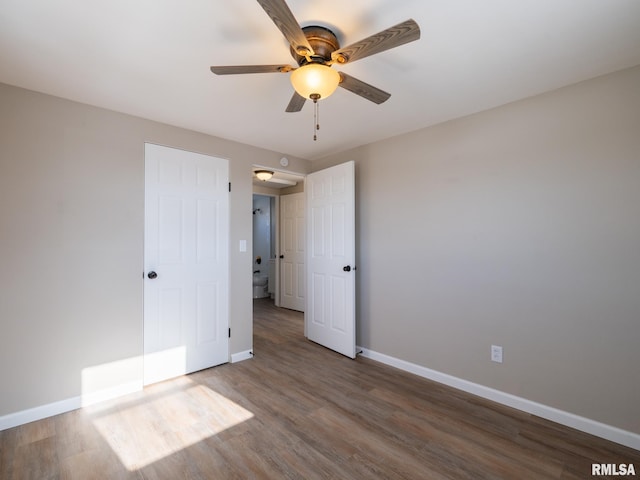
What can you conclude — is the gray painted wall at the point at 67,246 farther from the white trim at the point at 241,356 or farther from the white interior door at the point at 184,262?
the white trim at the point at 241,356

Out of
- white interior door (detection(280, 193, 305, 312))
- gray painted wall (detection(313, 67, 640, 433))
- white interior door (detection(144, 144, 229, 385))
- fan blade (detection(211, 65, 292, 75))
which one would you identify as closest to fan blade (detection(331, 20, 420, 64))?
fan blade (detection(211, 65, 292, 75))

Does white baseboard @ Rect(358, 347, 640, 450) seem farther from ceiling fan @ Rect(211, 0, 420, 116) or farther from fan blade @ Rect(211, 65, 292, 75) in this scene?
fan blade @ Rect(211, 65, 292, 75)

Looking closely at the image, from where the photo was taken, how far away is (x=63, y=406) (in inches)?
88.7

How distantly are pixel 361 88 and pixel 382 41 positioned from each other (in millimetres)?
401

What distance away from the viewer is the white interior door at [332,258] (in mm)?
3314

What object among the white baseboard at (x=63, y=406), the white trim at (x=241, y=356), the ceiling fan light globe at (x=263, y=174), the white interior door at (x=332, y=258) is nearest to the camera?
the white baseboard at (x=63, y=406)

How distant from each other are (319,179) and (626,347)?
307 cm

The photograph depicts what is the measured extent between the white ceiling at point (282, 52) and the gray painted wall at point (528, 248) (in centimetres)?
30

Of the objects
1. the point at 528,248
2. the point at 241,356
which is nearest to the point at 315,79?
the point at 528,248

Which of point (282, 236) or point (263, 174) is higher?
point (263, 174)

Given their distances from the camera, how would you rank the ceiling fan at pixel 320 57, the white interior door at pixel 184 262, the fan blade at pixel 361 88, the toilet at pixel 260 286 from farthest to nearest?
the toilet at pixel 260 286 → the white interior door at pixel 184 262 → the fan blade at pixel 361 88 → the ceiling fan at pixel 320 57

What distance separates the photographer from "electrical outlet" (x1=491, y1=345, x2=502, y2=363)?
2.41 metres

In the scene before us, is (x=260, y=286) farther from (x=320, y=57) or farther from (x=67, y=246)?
(x=320, y=57)

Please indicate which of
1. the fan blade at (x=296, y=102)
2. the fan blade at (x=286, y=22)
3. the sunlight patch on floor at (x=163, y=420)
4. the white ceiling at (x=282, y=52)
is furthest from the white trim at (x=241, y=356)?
the fan blade at (x=286, y=22)
